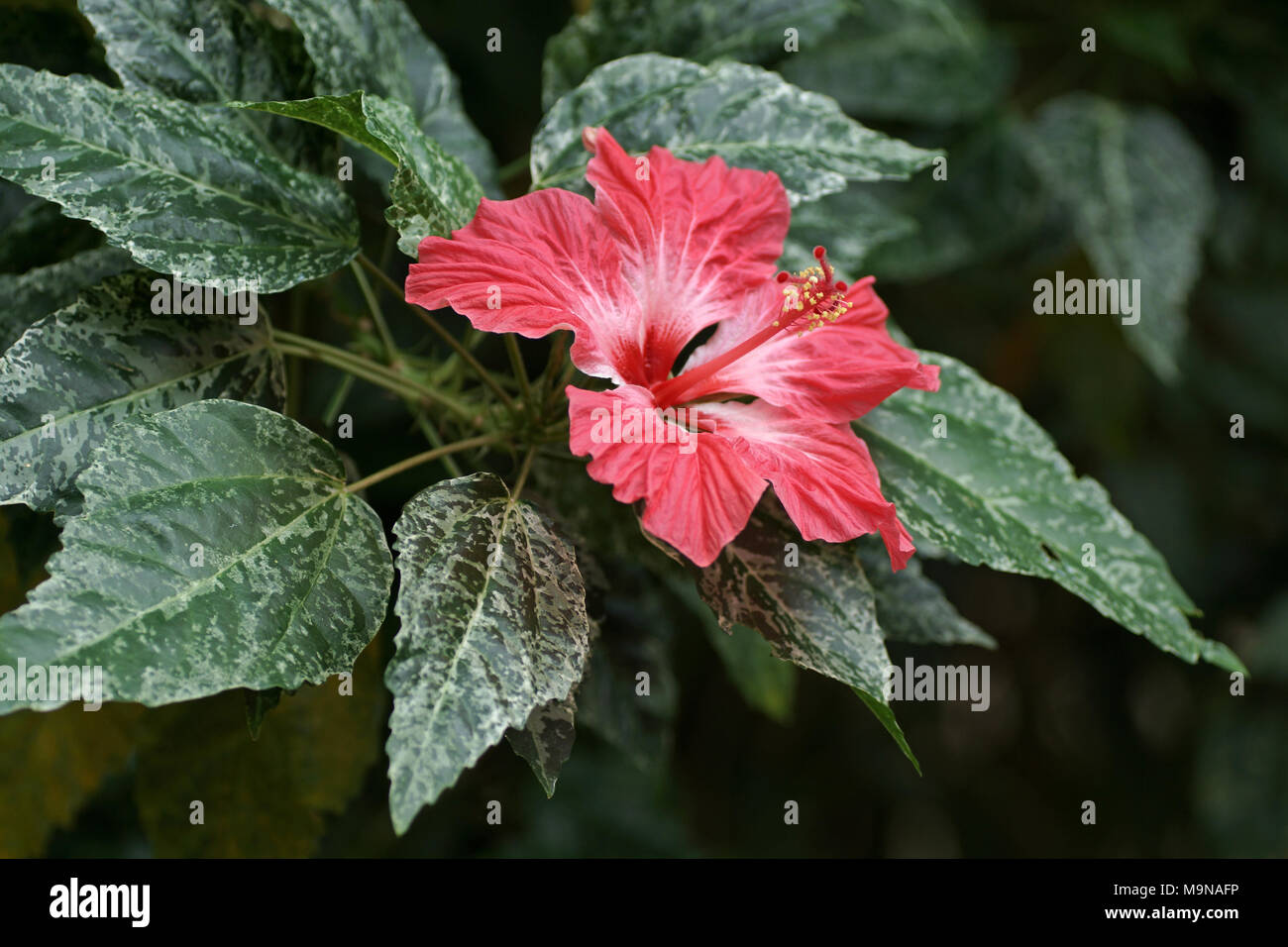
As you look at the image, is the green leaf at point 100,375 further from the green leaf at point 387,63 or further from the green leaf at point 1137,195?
the green leaf at point 1137,195

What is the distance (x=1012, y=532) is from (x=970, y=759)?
58.0 inches

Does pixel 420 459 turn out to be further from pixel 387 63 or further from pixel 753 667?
pixel 753 667

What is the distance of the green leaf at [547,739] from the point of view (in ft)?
1.91

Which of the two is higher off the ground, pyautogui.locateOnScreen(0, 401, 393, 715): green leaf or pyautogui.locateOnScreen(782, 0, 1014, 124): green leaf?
pyautogui.locateOnScreen(782, 0, 1014, 124): green leaf

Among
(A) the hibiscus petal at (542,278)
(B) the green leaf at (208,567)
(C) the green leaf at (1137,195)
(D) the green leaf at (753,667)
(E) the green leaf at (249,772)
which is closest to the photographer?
(B) the green leaf at (208,567)

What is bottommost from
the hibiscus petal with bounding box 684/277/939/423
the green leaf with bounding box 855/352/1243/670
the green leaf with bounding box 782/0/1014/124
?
the green leaf with bounding box 855/352/1243/670

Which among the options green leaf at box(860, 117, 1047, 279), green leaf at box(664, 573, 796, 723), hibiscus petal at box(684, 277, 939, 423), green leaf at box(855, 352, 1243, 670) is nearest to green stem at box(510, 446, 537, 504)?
hibiscus petal at box(684, 277, 939, 423)

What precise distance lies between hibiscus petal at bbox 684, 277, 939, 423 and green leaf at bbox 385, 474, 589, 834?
14cm

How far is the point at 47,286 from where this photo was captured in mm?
688

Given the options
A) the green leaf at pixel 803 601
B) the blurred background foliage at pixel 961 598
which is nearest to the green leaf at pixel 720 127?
the blurred background foliage at pixel 961 598

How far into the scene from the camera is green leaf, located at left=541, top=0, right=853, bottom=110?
0.84 meters

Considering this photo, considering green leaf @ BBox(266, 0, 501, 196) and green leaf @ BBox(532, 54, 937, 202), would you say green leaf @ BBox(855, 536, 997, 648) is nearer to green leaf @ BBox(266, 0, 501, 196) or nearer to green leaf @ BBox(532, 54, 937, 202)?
green leaf @ BBox(532, 54, 937, 202)

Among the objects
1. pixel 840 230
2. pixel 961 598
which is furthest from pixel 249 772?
pixel 961 598

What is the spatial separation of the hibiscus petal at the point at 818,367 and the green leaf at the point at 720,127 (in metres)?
0.10
